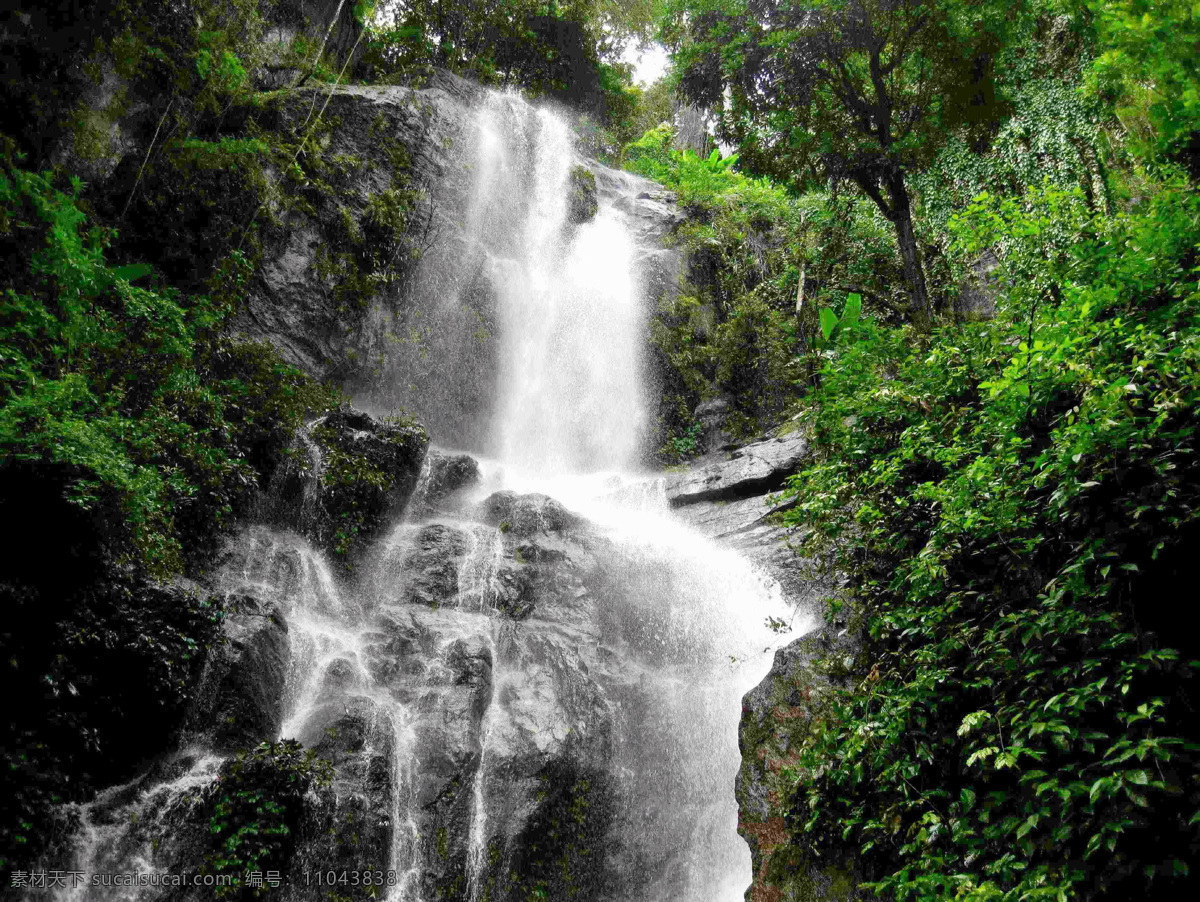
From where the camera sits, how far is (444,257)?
14398 millimetres

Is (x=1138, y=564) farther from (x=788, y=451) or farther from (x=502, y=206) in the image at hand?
(x=502, y=206)

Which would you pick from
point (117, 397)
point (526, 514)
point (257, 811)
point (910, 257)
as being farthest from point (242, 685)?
point (910, 257)

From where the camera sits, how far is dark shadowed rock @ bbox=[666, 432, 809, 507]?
1158 cm

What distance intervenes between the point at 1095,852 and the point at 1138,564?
1375 mm

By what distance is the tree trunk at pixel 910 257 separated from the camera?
34.9 ft

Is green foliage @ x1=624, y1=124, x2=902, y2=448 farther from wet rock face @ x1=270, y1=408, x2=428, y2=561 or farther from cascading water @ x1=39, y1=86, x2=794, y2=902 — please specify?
wet rock face @ x1=270, y1=408, x2=428, y2=561

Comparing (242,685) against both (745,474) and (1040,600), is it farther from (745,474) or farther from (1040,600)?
(745,474)

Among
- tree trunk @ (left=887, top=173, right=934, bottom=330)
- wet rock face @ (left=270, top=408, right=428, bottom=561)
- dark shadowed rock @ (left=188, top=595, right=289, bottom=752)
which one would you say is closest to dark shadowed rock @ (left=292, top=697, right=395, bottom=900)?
dark shadowed rock @ (left=188, top=595, right=289, bottom=752)

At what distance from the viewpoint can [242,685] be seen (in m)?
7.14

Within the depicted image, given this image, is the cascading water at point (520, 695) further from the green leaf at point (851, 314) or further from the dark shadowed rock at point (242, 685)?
the green leaf at point (851, 314)

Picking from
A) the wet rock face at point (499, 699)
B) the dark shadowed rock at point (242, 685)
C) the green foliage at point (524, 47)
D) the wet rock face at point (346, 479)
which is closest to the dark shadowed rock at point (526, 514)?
the wet rock face at point (499, 699)

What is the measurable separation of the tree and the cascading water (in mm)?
5837

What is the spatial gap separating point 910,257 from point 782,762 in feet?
27.3

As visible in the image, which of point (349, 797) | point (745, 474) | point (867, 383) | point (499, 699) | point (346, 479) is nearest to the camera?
point (867, 383)
